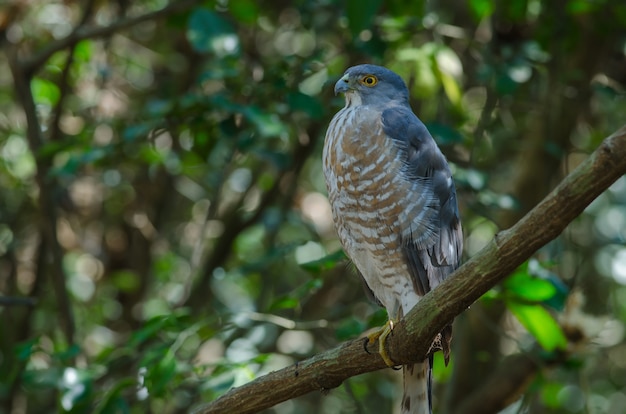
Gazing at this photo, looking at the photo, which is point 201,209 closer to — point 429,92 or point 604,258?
point 429,92

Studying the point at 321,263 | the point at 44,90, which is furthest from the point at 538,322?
the point at 44,90

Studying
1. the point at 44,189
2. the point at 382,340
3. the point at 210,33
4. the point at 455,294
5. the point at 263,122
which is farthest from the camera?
the point at 44,189

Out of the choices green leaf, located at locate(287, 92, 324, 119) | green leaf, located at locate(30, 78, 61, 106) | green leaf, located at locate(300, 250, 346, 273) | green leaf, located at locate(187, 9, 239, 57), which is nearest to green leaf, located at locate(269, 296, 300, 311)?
green leaf, located at locate(300, 250, 346, 273)

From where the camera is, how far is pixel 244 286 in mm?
7168

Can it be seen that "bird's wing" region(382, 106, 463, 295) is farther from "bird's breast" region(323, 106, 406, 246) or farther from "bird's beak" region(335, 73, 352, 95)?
"bird's beak" region(335, 73, 352, 95)

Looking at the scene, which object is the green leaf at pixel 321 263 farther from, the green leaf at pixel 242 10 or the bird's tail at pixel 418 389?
the green leaf at pixel 242 10

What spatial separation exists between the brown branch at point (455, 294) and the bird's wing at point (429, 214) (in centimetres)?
58

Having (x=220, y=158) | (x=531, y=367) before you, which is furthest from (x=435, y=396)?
(x=220, y=158)

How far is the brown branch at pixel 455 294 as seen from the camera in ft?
7.13

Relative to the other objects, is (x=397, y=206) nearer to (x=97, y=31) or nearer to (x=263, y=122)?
(x=263, y=122)

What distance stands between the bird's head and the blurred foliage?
0.24m

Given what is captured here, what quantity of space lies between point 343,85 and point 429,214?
75 cm

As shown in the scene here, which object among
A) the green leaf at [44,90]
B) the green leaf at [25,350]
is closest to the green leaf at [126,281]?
the green leaf at [44,90]

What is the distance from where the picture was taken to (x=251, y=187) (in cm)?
603
